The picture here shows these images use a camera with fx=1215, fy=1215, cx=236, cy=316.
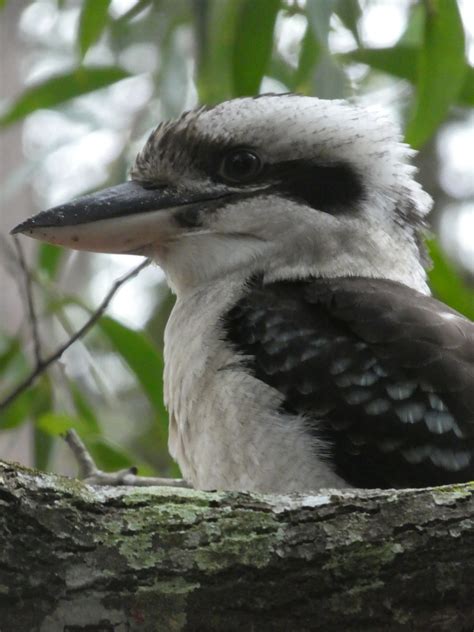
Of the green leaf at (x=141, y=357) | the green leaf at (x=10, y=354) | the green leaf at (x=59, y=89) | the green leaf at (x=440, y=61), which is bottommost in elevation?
the green leaf at (x=141, y=357)

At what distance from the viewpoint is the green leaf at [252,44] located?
3.24m

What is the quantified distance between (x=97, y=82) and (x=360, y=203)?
153 cm

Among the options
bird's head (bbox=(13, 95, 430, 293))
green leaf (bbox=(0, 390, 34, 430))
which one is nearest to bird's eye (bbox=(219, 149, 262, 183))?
bird's head (bbox=(13, 95, 430, 293))

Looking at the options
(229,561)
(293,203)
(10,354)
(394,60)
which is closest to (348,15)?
(394,60)

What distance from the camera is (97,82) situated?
387cm

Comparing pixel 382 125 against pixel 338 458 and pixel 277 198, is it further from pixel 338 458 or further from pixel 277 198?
pixel 338 458

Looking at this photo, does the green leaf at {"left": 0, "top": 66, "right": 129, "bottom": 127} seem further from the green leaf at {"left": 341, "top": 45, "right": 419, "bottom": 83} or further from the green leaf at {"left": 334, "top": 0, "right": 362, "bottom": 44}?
the green leaf at {"left": 334, "top": 0, "right": 362, "bottom": 44}

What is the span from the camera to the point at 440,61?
3.06 m

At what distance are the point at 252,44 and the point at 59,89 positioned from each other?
35.2 inches

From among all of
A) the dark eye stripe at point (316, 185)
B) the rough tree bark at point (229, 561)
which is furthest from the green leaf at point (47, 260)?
the rough tree bark at point (229, 561)

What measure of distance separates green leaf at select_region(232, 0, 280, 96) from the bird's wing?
118cm

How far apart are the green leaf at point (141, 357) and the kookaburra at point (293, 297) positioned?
76 cm

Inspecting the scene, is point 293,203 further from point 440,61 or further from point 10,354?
point 10,354

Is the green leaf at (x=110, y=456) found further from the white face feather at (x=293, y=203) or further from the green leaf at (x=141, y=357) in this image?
the white face feather at (x=293, y=203)
